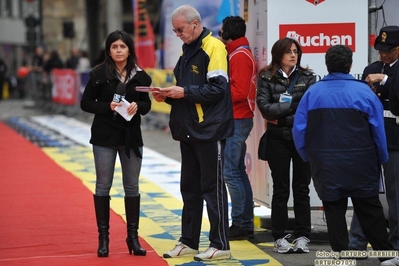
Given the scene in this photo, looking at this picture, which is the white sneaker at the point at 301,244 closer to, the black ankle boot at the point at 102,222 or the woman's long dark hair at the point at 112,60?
the black ankle boot at the point at 102,222

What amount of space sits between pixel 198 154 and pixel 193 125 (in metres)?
0.26

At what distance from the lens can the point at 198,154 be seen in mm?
7785

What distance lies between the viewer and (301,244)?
8211mm

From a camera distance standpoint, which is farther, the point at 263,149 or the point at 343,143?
the point at 263,149

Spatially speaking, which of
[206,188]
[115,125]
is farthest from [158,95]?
[206,188]

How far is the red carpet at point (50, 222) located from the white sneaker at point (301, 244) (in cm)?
116

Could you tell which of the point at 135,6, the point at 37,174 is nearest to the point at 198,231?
the point at 37,174

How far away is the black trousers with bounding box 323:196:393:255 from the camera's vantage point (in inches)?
276

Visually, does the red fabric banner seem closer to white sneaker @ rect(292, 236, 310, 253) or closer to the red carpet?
the red carpet

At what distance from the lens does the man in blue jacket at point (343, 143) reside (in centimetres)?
684

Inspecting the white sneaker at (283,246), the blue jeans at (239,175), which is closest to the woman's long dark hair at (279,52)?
the blue jeans at (239,175)

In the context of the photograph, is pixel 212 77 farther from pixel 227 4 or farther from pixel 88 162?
pixel 227 4

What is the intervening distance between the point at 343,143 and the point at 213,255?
1.57 meters

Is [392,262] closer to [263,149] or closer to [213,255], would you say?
[213,255]
